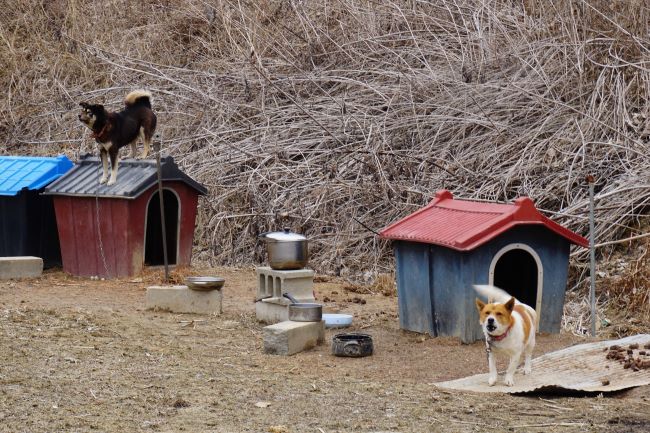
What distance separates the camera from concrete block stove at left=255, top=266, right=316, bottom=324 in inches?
379

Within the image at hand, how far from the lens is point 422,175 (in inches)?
537

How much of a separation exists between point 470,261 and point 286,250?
6.47 ft

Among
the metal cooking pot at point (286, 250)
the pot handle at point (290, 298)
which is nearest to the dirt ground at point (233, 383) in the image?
the pot handle at point (290, 298)

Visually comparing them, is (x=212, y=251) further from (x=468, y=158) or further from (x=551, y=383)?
(x=551, y=383)

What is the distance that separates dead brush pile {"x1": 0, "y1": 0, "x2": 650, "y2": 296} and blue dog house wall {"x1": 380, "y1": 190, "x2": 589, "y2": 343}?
2378 mm

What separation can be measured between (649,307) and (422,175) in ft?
12.4

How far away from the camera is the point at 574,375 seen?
24.2ft

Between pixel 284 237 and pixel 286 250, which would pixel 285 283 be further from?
pixel 284 237

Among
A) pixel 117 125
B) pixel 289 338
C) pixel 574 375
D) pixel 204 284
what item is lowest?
pixel 574 375

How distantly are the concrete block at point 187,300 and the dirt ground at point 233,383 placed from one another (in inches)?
5.8

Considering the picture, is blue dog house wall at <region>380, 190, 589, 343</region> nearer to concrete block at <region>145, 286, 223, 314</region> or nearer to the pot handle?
the pot handle

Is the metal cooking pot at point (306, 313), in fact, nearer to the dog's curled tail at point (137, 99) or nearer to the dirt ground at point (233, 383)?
the dirt ground at point (233, 383)

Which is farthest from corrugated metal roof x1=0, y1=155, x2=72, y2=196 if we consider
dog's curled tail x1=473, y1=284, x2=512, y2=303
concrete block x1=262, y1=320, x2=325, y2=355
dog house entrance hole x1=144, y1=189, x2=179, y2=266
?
dog's curled tail x1=473, y1=284, x2=512, y2=303

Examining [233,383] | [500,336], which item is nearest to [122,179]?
[233,383]
